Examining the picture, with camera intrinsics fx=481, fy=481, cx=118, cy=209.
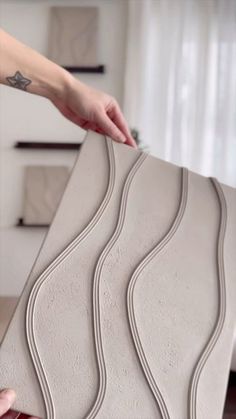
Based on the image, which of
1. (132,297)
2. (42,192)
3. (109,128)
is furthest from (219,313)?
(42,192)

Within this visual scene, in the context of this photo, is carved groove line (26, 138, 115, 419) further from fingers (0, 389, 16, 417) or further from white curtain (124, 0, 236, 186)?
white curtain (124, 0, 236, 186)

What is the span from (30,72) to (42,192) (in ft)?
6.60

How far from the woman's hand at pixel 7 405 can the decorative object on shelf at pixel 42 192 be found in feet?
7.57

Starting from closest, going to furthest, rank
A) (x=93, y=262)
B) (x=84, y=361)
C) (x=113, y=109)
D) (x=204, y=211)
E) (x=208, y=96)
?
(x=84, y=361) < (x=93, y=262) < (x=204, y=211) < (x=113, y=109) < (x=208, y=96)

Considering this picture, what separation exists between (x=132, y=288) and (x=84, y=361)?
0.15 metres

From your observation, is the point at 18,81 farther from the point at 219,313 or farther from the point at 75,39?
the point at 75,39

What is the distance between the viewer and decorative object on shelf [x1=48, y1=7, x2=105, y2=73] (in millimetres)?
3117

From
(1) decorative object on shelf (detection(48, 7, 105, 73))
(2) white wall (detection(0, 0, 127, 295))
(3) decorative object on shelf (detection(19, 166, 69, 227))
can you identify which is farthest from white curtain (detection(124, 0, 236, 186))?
(3) decorative object on shelf (detection(19, 166, 69, 227))

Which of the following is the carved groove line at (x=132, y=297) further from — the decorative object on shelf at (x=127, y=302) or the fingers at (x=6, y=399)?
the fingers at (x=6, y=399)

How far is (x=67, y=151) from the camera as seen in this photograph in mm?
3117

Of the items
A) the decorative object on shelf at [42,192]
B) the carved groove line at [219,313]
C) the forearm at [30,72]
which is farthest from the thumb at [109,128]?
the decorative object on shelf at [42,192]

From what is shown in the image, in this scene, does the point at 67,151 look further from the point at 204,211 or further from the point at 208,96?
the point at 204,211

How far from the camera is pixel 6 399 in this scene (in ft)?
2.39

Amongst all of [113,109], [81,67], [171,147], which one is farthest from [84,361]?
[81,67]
